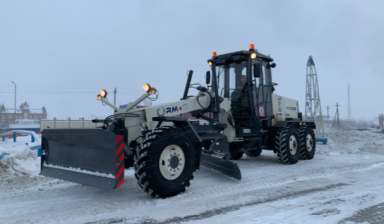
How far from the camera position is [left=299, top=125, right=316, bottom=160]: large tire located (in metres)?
9.13

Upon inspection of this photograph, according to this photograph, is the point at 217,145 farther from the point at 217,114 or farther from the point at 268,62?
the point at 268,62

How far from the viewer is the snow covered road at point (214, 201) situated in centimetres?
376

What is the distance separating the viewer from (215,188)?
5.37 metres

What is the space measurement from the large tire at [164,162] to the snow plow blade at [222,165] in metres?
1.30

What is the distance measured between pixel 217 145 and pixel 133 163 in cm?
247

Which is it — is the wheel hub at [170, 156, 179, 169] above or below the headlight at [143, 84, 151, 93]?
below

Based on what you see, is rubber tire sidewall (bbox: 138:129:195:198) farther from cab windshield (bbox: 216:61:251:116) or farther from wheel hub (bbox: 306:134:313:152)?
wheel hub (bbox: 306:134:313:152)

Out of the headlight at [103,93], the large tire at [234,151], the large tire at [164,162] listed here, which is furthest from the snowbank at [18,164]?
the large tire at [234,151]

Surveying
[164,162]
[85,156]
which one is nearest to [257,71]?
[164,162]

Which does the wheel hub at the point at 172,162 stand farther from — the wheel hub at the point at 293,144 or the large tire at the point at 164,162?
the wheel hub at the point at 293,144

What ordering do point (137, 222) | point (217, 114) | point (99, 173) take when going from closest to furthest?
point (137, 222)
point (99, 173)
point (217, 114)

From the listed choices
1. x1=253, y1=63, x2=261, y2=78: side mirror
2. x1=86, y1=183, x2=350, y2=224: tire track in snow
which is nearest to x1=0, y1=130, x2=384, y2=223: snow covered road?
x1=86, y1=183, x2=350, y2=224: tire track in snow

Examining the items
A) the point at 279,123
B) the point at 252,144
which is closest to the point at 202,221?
the point at 252,144

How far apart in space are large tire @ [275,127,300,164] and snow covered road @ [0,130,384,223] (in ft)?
5.32
